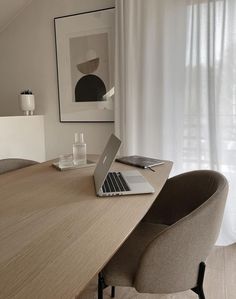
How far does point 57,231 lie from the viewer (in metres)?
0.83

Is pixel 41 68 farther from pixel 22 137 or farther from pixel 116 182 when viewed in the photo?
pixel 116 182

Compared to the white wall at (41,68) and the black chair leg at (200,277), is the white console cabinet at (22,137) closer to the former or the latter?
the white wall at (41,68)

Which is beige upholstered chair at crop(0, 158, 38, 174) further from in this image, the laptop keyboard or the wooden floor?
the wooden floor

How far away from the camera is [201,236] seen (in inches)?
42.1

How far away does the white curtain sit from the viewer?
2.12 metres

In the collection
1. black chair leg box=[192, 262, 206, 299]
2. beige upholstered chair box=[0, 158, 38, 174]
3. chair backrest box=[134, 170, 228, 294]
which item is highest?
beige upholstered chair box=[0, 158, 38, 174]

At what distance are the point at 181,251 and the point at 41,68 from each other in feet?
8.48

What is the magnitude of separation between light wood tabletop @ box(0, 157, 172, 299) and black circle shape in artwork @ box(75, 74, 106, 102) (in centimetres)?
144

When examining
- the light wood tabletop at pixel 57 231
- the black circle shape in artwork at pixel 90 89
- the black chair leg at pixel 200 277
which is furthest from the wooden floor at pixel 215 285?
the black circle shape in artwork at pixel 90 89

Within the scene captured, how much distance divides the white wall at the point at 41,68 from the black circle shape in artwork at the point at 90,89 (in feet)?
0.90

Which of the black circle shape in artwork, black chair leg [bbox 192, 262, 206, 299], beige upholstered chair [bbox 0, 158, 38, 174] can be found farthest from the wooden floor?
the black circle shape in artwork

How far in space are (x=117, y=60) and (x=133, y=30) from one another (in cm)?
29

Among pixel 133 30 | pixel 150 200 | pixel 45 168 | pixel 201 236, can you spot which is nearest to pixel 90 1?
pixel 133 30

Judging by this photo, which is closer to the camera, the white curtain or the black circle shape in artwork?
the white curtain
